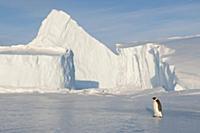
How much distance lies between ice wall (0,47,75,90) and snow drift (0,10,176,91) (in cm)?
10

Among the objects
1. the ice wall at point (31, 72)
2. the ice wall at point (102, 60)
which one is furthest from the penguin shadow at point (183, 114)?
the ice wall at point (102, 60)

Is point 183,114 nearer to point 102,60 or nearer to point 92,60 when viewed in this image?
point 102,60

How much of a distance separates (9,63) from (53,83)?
15.8 feet

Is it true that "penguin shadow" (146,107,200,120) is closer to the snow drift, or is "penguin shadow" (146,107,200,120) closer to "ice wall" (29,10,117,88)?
the snow drift

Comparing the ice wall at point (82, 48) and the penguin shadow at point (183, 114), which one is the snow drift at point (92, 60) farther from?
the penguin shadow at point (183, 114)

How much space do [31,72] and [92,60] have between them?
35.3 ft

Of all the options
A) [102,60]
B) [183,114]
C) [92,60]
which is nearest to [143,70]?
[102,60]

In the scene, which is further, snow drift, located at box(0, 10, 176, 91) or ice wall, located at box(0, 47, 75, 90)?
snow drift, located at box(0, 10, 176, 91)

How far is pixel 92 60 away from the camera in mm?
52094

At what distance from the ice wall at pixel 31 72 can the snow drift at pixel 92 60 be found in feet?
0.32

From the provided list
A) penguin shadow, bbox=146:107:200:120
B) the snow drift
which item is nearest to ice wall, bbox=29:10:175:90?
the snow drift

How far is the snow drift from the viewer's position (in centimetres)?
4609

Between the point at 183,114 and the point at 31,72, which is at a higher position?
the point at 31,72

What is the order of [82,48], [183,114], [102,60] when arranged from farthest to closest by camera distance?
[82,48] < [102,60] < [183,114]
